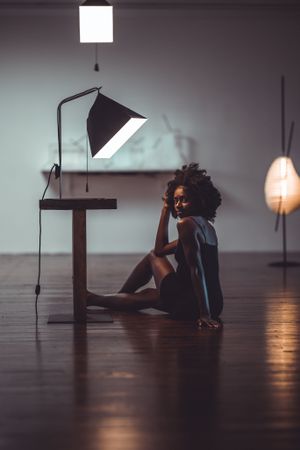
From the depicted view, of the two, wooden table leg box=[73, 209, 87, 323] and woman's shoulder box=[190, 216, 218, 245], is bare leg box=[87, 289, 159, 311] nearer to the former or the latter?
wooden table leg box=[73, 209, 87, 323]

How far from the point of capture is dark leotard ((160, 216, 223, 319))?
4004mm

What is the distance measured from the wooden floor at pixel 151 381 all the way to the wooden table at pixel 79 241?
111 mm

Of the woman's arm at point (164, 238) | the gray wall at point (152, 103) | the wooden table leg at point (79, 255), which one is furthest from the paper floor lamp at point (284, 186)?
the wooden table leg at point (79, 255)

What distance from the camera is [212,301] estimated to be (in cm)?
404

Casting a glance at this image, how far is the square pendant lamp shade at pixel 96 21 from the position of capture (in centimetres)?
474

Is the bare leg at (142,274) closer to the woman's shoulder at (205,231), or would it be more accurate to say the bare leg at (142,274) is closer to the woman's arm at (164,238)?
the woman's arm at (164,238)

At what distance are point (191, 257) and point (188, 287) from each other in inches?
10.9

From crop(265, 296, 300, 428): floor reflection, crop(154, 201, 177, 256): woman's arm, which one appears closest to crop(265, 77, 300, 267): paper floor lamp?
crop(265, 296, 300, 428): floor reflection

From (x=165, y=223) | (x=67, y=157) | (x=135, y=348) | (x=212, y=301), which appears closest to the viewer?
(x=135, y=348)

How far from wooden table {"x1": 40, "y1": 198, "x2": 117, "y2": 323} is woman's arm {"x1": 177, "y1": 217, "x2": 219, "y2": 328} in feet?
1.25

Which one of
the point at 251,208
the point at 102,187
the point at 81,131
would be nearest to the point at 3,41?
the point at 81,131

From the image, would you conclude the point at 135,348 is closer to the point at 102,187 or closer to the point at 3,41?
the point at 102,187

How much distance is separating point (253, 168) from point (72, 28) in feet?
8.26

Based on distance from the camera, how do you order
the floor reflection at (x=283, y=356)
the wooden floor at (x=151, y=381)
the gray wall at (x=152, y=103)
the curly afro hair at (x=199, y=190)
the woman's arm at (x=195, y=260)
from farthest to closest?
the gray wall at (x=152, y=103)
the curly afro hair at (x=199, y=190)
the woman's arm at (x=195, y=260)
the floor reflection at (x=283, y=356)
the wooden floor at (x=151, y=381)
